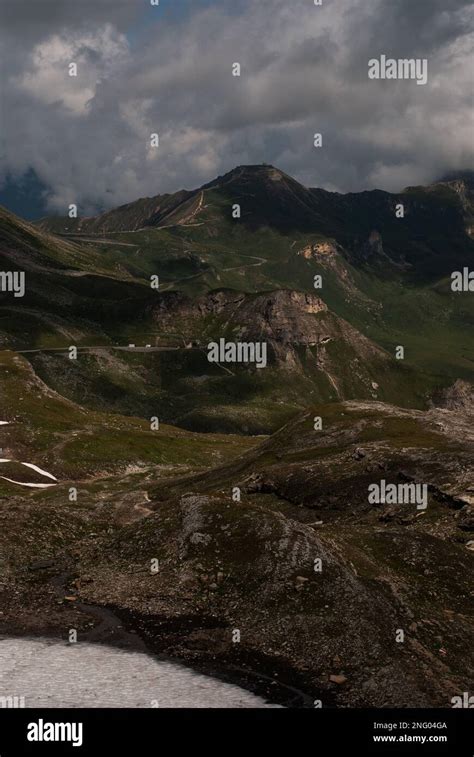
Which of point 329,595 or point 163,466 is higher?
point 163,466

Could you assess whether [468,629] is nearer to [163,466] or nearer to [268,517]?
[268,517]

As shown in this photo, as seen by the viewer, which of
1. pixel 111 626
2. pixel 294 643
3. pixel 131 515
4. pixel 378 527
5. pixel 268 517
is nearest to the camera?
pixel 294 643

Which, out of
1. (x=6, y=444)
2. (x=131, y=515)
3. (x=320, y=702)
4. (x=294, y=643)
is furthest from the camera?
(x=6, y=444)

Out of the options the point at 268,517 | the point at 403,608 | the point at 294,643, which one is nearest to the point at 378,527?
the point at 268,517
